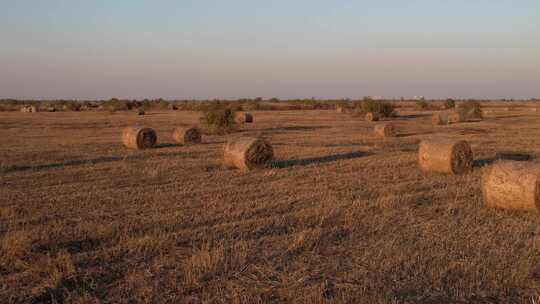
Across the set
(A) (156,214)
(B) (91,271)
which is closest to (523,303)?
(B) (91,271)

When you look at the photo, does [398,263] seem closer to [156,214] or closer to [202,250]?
[202,250]

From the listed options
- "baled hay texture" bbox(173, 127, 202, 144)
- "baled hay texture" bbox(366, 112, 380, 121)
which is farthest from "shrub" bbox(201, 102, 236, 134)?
"baled hay texture" bbox(366, 112, 380, 121)

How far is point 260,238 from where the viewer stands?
6.30 meters

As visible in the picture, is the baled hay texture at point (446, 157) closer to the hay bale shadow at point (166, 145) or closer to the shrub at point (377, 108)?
the hay bale shadow at point (166, 145)

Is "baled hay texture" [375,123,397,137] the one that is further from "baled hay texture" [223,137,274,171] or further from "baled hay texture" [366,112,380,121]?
"baled hay texture" [366,112,380,121]

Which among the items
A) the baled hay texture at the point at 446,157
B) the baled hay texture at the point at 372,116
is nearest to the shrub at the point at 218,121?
the baled hay texture at the point at 372,116

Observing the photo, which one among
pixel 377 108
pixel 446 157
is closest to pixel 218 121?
pixel 446 157

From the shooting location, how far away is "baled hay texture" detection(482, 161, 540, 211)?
7602 mm

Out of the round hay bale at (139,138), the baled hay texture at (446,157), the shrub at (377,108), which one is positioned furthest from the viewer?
the shrub at (377,108)

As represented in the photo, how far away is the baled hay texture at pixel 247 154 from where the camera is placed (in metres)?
12.1

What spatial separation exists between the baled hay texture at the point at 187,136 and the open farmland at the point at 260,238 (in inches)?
265

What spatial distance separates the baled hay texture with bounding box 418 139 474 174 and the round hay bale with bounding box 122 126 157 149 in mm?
9809

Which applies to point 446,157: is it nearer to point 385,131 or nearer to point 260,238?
point 260,238

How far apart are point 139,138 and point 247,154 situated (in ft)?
20.5
